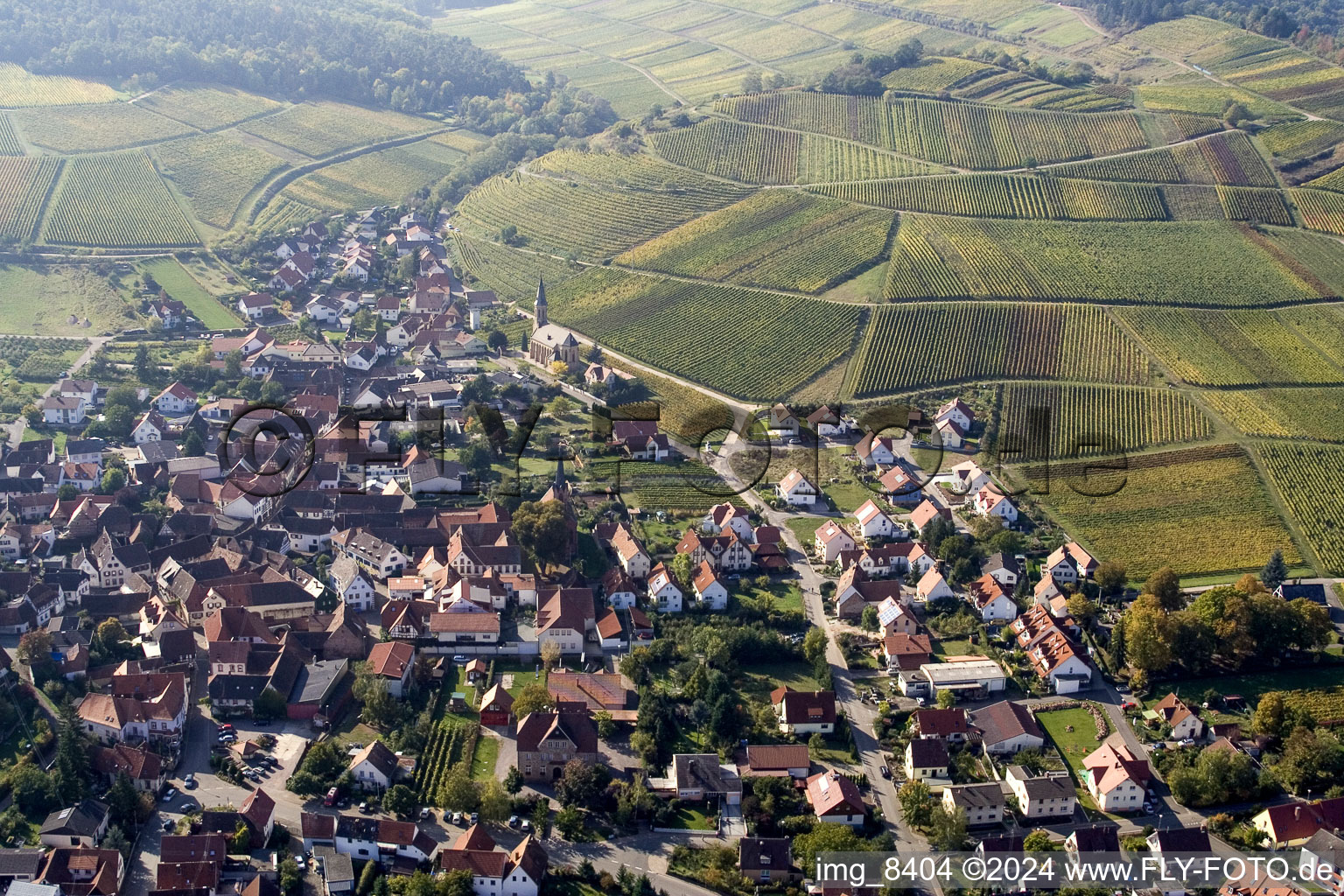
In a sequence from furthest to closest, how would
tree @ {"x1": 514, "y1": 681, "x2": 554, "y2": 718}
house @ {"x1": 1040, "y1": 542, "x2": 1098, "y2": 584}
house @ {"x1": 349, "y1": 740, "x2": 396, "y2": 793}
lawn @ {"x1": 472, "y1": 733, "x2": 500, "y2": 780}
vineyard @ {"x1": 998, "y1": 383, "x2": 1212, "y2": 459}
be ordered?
1. vineyard @ {"x1": 998, "y1": 383, "x2": 1212, "y2": 459}
2. house @ {"x1": 1040, "y1": 542, "x2": 1098, "y2": 584}
3. tree @ {"x1": 514, "y1": 681, "x2": 554, "y2": 718}
4. lawn @ {"x1": 472, "y1": 733, "x2": 500, "y2": 780}
5. house @ {"x1": 349, "y1": 740, "x2": 396, "y2": 793}

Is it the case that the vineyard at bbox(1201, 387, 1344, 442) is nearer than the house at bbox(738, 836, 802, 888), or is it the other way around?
the house at bbox(738, 836, 802, 888)

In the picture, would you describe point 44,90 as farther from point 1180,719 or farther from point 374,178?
point 1180,719

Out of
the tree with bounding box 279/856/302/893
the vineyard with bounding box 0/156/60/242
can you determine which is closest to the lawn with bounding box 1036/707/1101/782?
the tree with bounding box 279/856/302/893

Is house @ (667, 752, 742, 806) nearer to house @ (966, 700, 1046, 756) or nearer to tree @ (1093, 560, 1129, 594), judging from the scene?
house @ (966, 700, 1046, 756)

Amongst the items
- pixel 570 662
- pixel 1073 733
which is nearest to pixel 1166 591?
pixel 1073 733

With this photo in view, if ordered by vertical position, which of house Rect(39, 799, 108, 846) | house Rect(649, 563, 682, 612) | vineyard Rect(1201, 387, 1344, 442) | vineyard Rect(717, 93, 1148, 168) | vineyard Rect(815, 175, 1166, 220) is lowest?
house Rect(39, 799, 108, 846)

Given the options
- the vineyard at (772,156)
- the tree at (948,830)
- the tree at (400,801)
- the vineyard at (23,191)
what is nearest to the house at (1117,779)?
the tree at (948,830)
